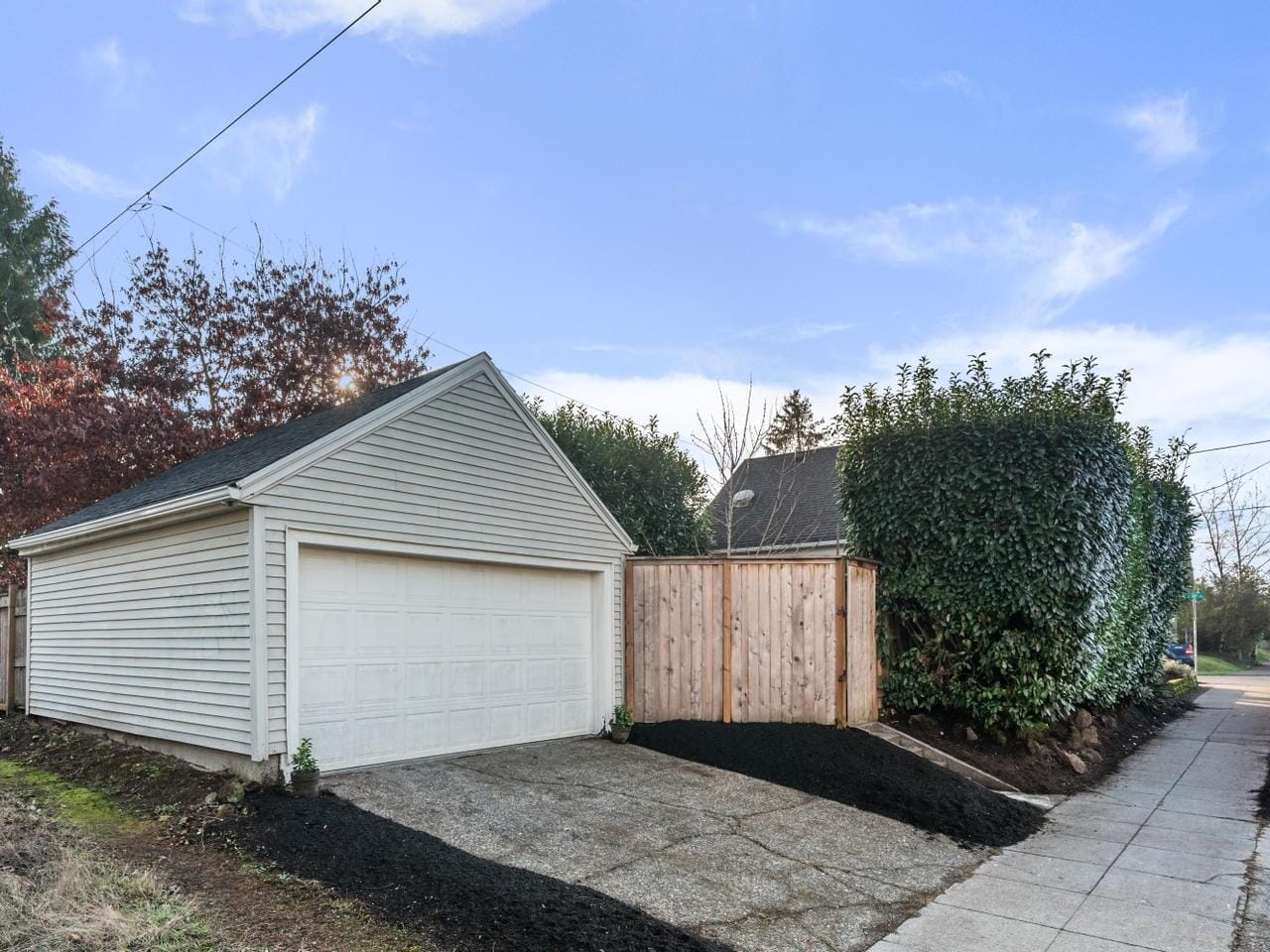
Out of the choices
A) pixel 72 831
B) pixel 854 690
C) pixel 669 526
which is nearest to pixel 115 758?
pixel 72 831

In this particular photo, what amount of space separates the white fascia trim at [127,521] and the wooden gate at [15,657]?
0.99 metres

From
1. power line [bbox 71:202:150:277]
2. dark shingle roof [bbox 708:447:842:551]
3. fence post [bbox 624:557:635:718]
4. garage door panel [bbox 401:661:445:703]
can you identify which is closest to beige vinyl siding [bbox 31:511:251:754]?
garage door panel [bbox 401:661:445:703]

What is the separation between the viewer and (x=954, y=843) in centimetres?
634

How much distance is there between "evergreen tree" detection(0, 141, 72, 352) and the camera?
922 inches

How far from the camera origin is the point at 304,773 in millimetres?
6344

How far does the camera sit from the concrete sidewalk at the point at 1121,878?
451cm

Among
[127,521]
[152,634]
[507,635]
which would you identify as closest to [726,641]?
[507,635]

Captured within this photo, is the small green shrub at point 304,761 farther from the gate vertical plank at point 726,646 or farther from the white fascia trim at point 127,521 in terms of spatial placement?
the gate vertical plank at point 726,646

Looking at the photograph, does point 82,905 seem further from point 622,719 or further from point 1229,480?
point 1229,480

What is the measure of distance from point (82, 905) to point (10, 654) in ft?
26.2

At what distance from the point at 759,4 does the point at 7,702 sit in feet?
39.0

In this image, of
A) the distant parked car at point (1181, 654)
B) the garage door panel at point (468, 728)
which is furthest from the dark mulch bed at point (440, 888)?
the distant parked car at point (1181, 654)

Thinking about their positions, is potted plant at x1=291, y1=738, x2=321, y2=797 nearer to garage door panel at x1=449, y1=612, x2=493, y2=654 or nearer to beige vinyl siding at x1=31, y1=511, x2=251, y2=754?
beige vinyl siding at x1=31, y1=511, x2=251, y2=754

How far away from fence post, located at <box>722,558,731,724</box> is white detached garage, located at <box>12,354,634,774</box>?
1.25 m
